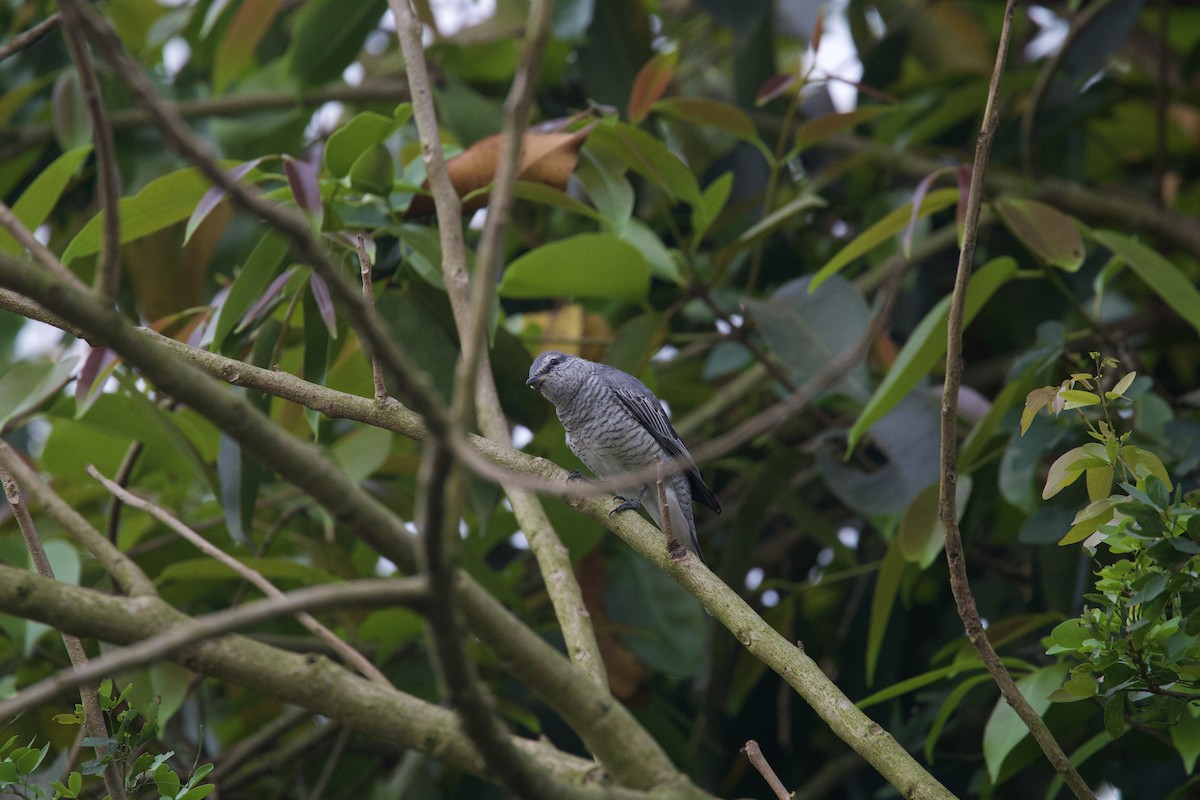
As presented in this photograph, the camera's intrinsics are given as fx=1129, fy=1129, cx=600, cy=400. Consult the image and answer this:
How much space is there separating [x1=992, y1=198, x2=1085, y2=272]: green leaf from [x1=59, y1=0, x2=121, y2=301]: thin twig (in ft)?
8.25

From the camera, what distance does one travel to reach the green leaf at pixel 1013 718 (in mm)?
2443

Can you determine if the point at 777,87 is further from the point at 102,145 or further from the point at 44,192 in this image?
the point at 102,145

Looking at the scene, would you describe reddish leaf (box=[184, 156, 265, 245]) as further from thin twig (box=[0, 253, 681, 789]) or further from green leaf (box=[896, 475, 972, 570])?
green leaf (box=[896, 475, 972, 570])

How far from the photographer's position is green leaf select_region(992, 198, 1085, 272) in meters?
3.06

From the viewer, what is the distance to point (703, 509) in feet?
14.8

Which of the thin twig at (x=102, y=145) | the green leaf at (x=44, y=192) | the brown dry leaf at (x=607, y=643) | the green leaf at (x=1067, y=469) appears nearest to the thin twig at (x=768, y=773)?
the green leaf at (x=1067, y=469)

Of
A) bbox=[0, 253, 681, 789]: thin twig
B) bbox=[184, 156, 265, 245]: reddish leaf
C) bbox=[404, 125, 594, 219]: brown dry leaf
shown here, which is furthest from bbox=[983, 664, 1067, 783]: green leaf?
bbox=[184, 156, 265, 245]: reddish leaf

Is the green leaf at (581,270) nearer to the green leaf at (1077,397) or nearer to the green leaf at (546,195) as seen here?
the green leaf at (546,195)

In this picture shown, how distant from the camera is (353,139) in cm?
299

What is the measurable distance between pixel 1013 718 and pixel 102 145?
2.15 metres

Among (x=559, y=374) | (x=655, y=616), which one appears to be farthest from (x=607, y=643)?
(x=559, y=374)

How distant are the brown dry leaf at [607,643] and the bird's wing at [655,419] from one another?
41cm

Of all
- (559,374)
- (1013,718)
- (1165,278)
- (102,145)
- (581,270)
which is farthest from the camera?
(559,374)

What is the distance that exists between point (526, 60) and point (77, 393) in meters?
1.99
